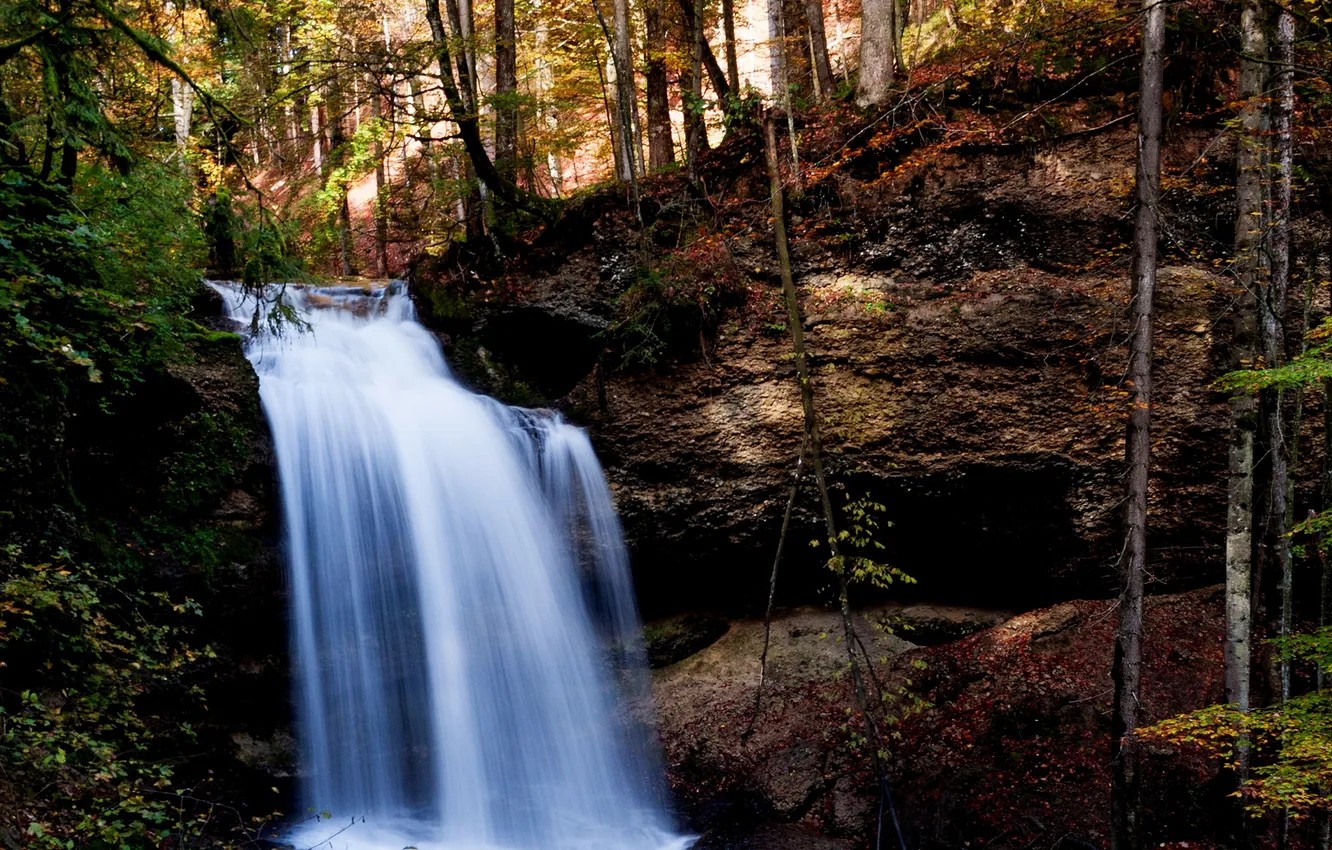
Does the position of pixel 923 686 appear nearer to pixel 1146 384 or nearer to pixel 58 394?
pixel 1146 384

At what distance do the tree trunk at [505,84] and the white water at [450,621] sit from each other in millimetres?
3636

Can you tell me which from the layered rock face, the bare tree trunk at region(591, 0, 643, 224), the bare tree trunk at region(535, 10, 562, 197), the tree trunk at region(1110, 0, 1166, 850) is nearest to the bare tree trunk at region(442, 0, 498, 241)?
the bare tree trunk at region(591, 0, 643, 224)

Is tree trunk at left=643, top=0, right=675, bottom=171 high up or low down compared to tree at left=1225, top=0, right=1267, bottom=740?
up

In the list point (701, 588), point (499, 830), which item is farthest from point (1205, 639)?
point (499, 830)

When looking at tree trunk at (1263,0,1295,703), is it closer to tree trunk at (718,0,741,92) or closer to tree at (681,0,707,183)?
tree at (681,0,707,183)

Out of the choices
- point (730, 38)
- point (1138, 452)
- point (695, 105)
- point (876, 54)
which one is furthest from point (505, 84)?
point (1138, 452)

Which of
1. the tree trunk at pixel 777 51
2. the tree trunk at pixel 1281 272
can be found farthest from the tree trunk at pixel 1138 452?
the tree trunk at pixel 777 51

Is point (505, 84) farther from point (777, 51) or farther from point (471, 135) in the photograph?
point (777, 51)

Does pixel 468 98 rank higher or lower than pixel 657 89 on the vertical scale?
lower

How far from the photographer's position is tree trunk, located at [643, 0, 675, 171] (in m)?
13.3

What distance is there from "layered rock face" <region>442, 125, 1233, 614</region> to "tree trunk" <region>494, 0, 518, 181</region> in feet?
9.27

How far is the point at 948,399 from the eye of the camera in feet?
32.4

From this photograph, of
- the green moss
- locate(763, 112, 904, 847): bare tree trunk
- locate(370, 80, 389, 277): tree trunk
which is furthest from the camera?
locate(370, 80, 389, 277): tree trunk

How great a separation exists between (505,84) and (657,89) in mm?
2810
